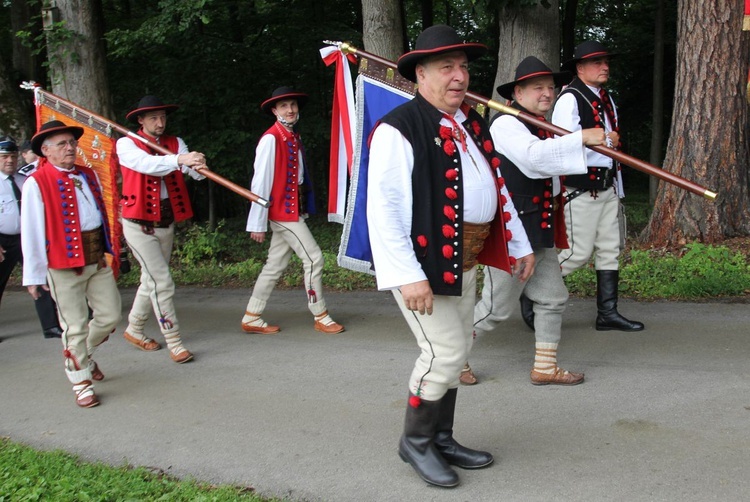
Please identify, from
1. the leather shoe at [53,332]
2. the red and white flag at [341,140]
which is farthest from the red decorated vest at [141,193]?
the leather shoe at [53,332]

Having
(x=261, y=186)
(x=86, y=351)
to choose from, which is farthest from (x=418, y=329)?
(x=261, y=186)

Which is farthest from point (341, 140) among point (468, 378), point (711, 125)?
point (711, 125)

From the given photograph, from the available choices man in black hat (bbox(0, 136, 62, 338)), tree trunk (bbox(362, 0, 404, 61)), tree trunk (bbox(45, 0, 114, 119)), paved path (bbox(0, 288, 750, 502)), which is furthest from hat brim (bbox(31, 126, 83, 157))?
tree trunk (bbox(45, 0, 114, 119))

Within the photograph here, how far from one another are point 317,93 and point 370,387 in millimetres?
10883

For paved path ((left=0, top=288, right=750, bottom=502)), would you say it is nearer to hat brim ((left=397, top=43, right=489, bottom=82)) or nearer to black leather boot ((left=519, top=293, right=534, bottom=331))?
black leather boot ((left=519, top=293, right=534, bottom=331))

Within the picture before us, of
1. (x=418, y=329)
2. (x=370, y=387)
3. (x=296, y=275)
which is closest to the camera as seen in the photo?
(x=418, y=329)

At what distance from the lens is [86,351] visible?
5.14m

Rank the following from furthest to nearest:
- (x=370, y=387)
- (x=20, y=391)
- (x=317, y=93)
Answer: (x=317, y=93), (x=20, y=391), (x=370, y=387)

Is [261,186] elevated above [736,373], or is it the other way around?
[261,186]

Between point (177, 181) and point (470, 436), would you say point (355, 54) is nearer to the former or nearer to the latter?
point (177, 181)

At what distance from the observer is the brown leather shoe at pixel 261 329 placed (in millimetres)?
6580

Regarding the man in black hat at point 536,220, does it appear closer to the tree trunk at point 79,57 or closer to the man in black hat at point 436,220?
the man in black hat at point 436,220

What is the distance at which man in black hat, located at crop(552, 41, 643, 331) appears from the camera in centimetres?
539

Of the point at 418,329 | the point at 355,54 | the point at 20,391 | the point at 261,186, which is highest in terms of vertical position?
the point at 355,54
